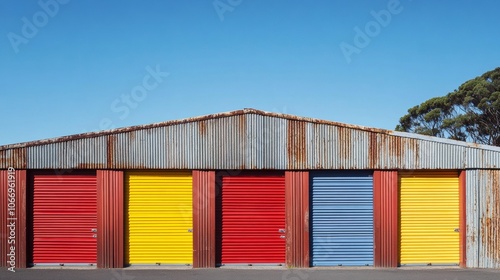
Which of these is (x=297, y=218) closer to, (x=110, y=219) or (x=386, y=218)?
(x=386, y=218)

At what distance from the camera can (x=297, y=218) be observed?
13.3 meters

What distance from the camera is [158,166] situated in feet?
43.7

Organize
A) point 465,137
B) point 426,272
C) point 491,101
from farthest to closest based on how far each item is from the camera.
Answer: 1. point 465,137
2. point 491,101
3. point 426,272

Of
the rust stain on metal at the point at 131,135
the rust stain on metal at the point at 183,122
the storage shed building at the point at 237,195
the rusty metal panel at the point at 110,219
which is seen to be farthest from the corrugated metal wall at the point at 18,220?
the rust stain on metal at the point at 131,135

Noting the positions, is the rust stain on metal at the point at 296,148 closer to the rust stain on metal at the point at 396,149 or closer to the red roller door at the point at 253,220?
the red roller door at the point at 253,220

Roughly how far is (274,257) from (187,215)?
2.80 metres

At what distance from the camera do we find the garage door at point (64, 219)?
13453mm

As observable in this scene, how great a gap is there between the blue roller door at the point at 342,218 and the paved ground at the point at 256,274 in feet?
1.54

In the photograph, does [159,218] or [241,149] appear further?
[159,218]

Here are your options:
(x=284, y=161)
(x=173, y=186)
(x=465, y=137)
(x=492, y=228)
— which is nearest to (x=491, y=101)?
(x=465, y=137)

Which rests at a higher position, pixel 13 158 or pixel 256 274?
pixel 13 158

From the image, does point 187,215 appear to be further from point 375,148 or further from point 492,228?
point 492,228

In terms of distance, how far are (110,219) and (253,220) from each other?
162 inches

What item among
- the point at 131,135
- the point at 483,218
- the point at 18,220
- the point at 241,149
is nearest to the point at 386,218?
the point at 483,218
